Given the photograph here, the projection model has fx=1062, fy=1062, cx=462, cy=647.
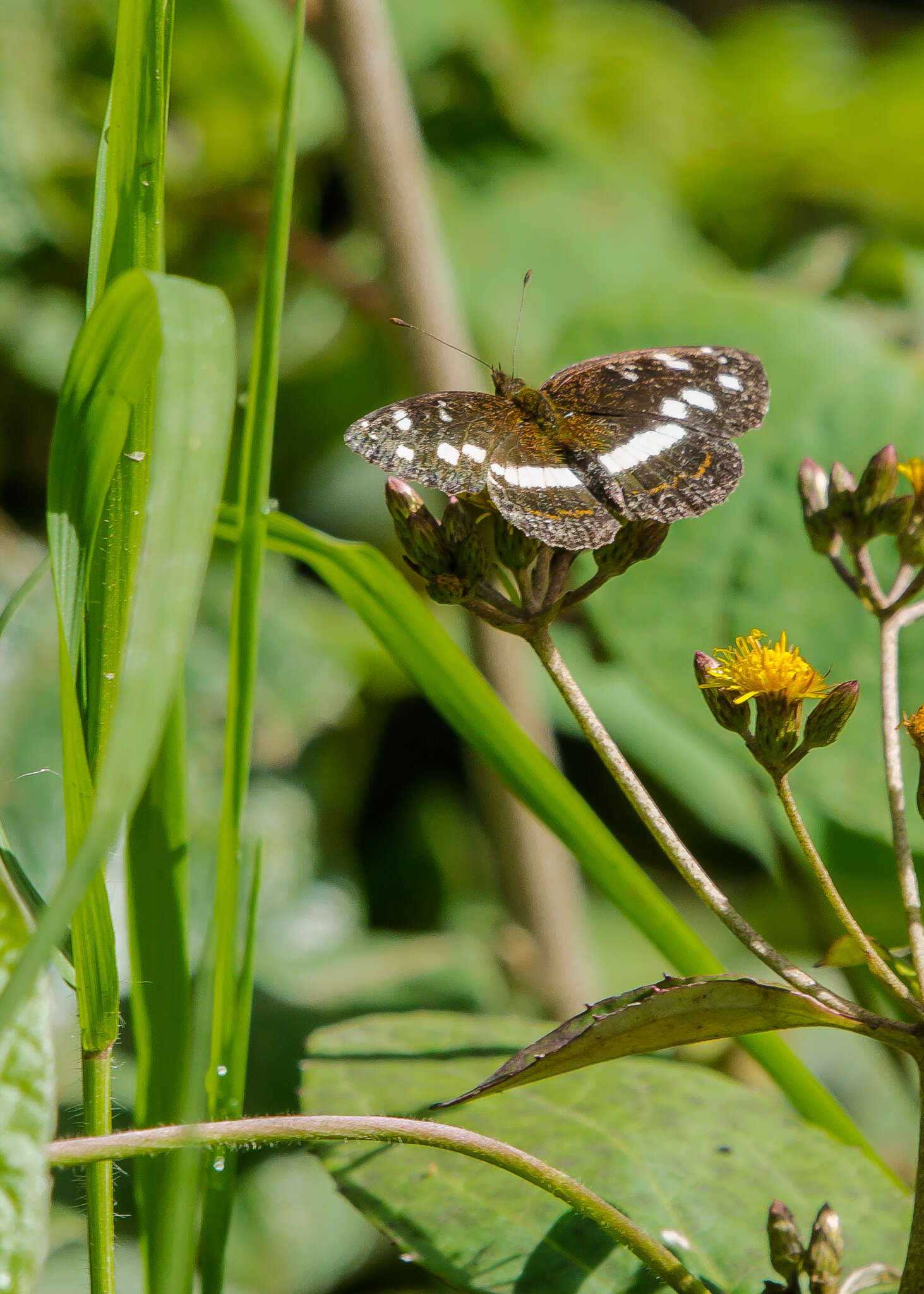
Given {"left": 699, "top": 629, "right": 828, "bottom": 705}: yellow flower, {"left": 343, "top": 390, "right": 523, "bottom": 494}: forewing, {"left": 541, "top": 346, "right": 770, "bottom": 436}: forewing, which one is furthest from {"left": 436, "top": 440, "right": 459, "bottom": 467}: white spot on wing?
{"left": 699, "top": 629, "right": 828, "bottom": 705}: yellow flower

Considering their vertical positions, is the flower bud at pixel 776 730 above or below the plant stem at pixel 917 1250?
above

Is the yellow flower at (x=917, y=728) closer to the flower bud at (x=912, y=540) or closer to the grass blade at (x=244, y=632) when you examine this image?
the flower bud at (x=912, y=540)

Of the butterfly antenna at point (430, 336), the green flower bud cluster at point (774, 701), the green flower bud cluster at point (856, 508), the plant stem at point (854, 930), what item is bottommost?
the plant stem at point (854, 930)

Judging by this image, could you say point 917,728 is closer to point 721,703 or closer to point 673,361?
point 721,703

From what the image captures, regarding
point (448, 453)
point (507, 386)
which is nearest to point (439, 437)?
point (448, 453)

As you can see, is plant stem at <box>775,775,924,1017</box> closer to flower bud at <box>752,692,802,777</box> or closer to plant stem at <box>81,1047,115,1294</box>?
flower bud at <box>752,692,802,777</box>

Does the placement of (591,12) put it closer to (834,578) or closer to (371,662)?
(371,662)

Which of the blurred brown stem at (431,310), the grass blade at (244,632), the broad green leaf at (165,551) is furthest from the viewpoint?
the blurred brown stem at (431,310)

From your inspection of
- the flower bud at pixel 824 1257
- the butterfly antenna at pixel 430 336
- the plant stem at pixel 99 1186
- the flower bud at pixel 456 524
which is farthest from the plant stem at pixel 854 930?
the butterfly antenna at pixel 430 336
